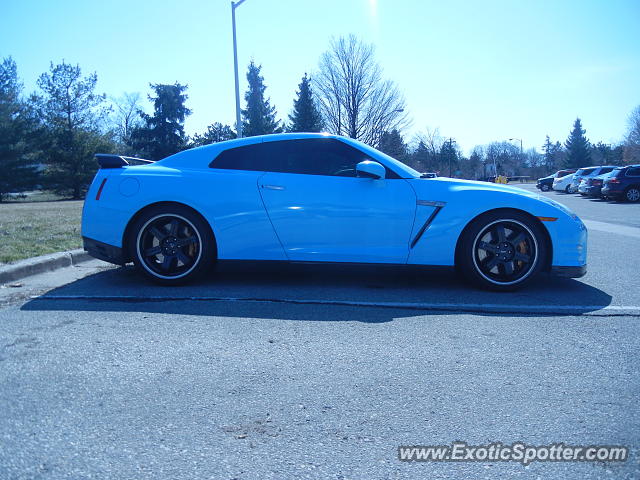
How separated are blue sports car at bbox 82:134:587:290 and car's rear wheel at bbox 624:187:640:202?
1878cm

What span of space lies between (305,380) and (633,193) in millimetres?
21978

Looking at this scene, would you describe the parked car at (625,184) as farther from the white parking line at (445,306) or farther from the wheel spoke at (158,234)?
the wheel spoke at (158,234)

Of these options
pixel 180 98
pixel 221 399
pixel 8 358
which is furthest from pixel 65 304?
pixel 180 98

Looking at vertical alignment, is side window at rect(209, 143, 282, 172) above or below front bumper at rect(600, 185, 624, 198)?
above

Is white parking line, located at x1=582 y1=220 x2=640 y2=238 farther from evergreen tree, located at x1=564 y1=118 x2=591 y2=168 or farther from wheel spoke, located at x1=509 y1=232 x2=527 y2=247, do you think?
evergreen tree, located at x1=564 y1=118 x2=591 y2=168

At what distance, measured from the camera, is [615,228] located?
10.0 metres

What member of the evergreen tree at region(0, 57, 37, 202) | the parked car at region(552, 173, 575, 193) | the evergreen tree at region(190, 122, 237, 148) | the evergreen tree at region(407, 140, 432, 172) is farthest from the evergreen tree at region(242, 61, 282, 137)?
the parked car at region(552, 173, 575, 193)

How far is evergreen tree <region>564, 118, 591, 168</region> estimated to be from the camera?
234 feet

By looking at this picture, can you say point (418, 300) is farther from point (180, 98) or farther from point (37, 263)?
point (180, 98)

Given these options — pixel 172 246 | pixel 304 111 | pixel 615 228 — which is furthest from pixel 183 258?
pixel 304 111

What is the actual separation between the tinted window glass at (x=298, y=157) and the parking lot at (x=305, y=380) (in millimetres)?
1196

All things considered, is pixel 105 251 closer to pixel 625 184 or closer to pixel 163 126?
pixel 625 184

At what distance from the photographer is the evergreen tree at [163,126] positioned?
3897 centimetres

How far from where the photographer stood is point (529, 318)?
351 cm
